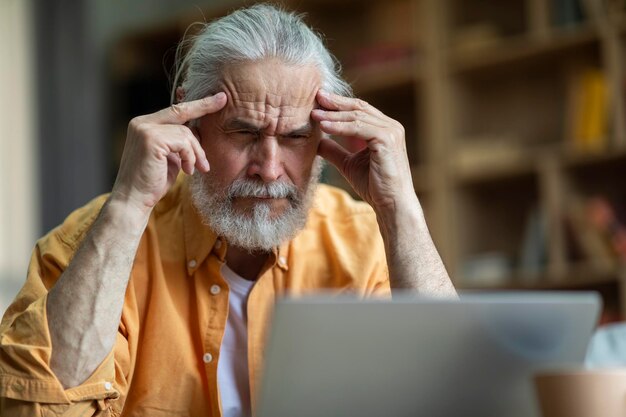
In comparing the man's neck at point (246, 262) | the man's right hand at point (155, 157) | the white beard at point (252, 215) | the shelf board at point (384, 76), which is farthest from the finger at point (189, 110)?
the shelf board at point (384, 76)

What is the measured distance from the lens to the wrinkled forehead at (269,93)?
5.95 feet

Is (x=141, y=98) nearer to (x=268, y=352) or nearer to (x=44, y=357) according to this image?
(x=44, y=357)

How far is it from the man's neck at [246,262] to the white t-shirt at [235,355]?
0.05 feet

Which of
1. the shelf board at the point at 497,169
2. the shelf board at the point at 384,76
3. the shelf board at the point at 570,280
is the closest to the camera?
the shelf board at the point at 570,280

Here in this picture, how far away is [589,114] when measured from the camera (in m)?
3.67

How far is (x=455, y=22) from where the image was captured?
4.18 m

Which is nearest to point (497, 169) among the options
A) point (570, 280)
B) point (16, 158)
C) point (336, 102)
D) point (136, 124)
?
point (570, 280)

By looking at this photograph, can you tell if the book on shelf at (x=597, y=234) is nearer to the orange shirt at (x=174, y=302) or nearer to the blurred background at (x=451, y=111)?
the blurred background at (x=451, y=111)

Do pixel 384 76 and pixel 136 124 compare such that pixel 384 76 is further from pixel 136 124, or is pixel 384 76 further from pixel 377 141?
pixel 136 124

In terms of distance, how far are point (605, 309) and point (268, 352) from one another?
2.87 meters

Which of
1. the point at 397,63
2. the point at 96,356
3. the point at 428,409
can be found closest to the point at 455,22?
the point at 397,63

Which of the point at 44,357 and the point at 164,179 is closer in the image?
the point at 44,357

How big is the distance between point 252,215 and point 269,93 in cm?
22

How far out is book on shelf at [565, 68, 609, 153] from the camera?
362 centimetres
